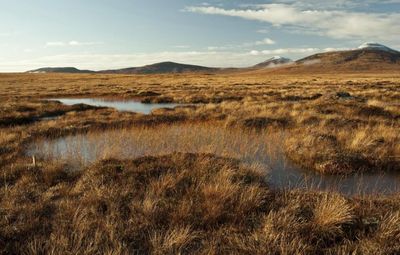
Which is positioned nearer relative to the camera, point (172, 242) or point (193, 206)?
point (172, 242)

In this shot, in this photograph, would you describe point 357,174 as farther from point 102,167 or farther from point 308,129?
point 102,167

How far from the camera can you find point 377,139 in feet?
38.1

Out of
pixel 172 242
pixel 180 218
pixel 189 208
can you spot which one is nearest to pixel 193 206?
pixel 189 208

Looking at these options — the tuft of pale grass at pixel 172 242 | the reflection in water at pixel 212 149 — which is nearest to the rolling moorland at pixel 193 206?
the tuft of pale grass at pixel 172 242

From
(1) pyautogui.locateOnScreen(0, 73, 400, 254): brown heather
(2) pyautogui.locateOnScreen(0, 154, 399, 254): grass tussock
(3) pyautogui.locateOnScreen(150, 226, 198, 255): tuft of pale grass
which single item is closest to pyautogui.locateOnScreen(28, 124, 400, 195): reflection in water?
(1) pyautogui.locateOnScreen(0, 73, 400, 254): brown heather

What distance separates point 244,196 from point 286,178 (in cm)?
272

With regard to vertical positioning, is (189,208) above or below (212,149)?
above

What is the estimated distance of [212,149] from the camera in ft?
36.0

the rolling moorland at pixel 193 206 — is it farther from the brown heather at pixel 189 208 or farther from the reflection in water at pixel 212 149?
the reflection in water at pixel 212 149

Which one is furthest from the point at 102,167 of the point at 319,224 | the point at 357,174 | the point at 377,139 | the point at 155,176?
the point at 377,139

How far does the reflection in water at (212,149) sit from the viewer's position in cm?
835

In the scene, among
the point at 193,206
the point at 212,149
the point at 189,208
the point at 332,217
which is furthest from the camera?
the point at 212,149

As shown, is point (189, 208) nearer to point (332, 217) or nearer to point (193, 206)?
point (193, 206)

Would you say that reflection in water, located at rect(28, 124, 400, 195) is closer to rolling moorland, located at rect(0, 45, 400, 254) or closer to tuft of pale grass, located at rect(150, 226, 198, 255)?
rolling moorland, located at rect(0, 45, 400, 254)
